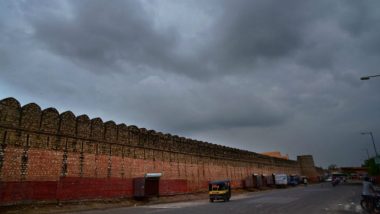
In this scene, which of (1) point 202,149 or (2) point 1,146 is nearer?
(2) point 1,146

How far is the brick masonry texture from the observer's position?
1683 cm

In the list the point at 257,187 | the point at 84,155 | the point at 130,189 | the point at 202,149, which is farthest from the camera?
the point at 257,187

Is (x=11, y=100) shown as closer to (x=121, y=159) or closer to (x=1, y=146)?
(x=1, y=146)

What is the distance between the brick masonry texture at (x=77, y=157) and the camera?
55.2ft

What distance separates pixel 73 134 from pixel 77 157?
1.58 meters

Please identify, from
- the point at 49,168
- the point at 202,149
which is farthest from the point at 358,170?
the point at 49,168

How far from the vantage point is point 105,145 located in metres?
22.7

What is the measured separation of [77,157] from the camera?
20250 mm

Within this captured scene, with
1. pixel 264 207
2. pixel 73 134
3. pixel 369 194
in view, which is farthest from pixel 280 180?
pixel 73 134

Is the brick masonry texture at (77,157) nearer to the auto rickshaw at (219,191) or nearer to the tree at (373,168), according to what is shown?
the auto rickshaw at (219,191)

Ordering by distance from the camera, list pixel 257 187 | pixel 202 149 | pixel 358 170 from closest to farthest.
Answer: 1. pixel 202 149
2. pixel 257 187
3. pixel 358 170

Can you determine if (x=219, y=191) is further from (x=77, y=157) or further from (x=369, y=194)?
(x=369, y=194)

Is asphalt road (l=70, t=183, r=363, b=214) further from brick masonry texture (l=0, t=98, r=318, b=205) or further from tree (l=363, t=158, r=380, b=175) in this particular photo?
tree (l=363, t=158, r=380, b=175)

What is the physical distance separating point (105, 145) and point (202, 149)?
16614 mm
